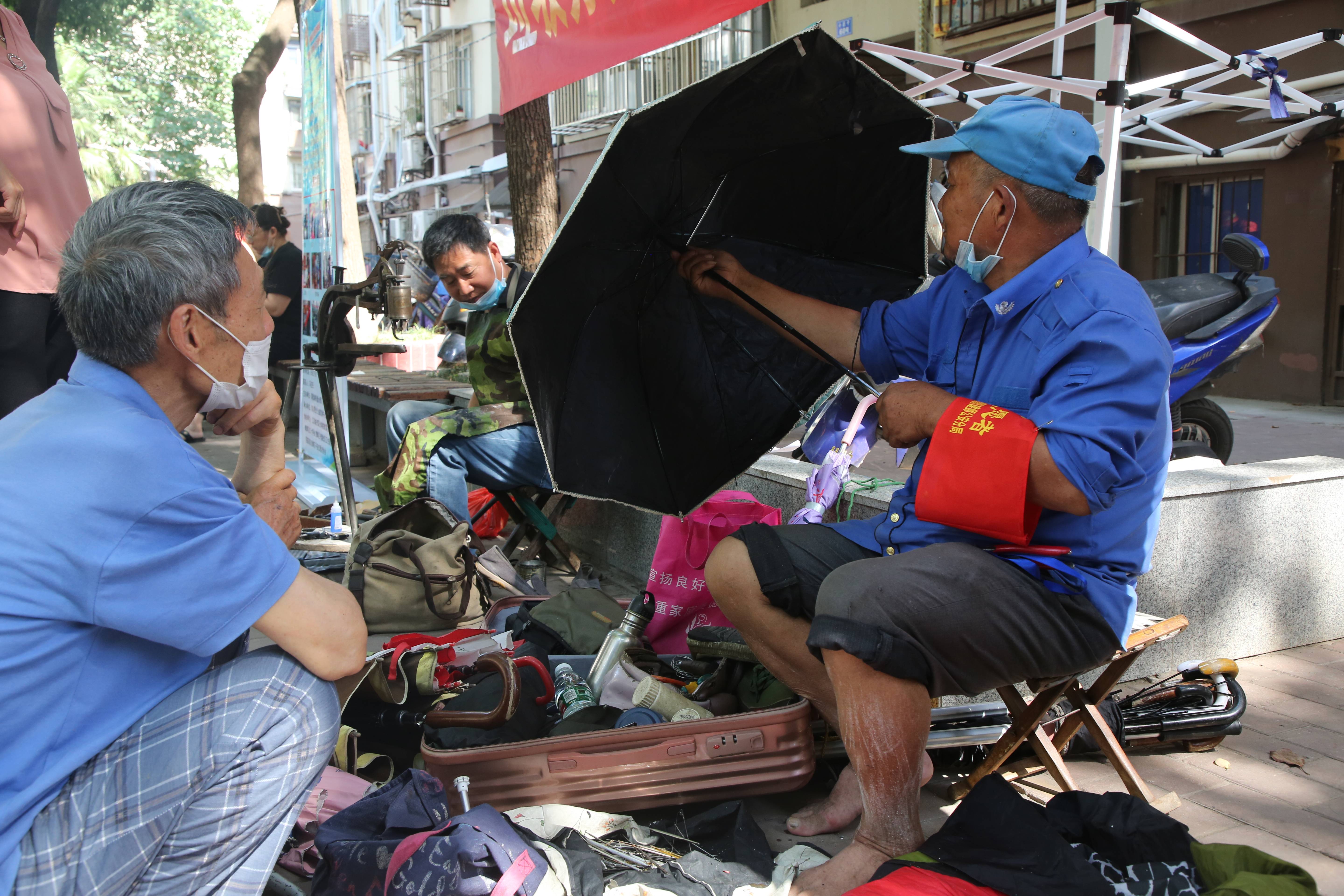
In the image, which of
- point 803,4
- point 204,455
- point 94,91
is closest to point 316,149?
point 204,455

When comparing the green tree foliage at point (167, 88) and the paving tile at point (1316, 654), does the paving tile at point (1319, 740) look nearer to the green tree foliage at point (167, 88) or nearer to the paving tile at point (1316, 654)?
the paving tile at point (1316, 654)

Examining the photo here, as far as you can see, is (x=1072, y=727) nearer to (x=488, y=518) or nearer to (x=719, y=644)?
(x=719, y=644)

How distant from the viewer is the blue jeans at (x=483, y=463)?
4.24m

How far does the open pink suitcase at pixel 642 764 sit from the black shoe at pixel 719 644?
320 millimetres

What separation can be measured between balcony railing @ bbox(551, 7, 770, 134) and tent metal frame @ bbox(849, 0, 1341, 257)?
6927 millimetres

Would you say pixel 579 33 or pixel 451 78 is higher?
pixel 451 78

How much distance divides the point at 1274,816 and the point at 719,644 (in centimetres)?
144

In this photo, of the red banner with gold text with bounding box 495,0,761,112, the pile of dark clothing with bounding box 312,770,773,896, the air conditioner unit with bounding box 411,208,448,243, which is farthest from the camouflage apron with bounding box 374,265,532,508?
the air conditioner unit with bounding box 411,208,448,243

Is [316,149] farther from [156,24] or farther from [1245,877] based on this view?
[156,24]

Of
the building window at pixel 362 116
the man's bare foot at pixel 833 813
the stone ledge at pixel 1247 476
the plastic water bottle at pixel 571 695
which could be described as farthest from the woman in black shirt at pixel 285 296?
the building window at pixel 362 116

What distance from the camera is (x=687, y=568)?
3.42m

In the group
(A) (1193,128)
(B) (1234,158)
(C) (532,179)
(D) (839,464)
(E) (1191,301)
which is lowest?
(D) (839,464)

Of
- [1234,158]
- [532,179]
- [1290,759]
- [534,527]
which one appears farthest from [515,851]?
[1234,158]

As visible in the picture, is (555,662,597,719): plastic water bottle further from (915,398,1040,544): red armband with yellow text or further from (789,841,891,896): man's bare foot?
(915,398,1040,544): red armband with yellow text
